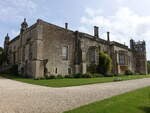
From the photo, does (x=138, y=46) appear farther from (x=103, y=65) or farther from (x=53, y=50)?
(x=53, y=50)

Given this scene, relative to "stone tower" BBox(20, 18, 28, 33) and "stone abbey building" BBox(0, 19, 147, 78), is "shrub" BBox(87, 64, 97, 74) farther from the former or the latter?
"stone tower" BBox(20, 18, 28, 33)

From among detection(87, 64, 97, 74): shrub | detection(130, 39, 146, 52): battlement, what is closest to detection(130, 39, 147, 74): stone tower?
detection(130, 39, 146, 52): battlement

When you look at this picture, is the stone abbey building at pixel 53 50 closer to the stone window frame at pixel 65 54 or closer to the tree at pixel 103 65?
the stone window frame at pixel 65 54

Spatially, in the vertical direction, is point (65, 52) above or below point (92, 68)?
above

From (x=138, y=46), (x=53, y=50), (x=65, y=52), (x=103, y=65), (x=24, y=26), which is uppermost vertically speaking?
(x=24, y=26)

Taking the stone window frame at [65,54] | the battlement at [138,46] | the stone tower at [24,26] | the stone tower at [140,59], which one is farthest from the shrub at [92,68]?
the battlement at [138,46]

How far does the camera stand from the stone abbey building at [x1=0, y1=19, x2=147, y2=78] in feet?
79.7

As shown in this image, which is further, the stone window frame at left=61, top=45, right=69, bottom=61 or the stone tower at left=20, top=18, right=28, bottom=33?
the stone tower at left=20, top=18, right=28, bottom=33

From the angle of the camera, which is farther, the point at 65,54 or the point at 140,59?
the point at 140,59

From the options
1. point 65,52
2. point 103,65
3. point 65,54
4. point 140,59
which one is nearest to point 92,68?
point 103,65

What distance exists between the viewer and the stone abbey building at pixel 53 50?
24.3 meters

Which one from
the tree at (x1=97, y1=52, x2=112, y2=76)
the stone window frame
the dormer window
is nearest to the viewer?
the stone window frame

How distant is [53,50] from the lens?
85.0 feet

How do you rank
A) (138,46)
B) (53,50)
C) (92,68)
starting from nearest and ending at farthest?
(53,50), (92,68), (138,46)
